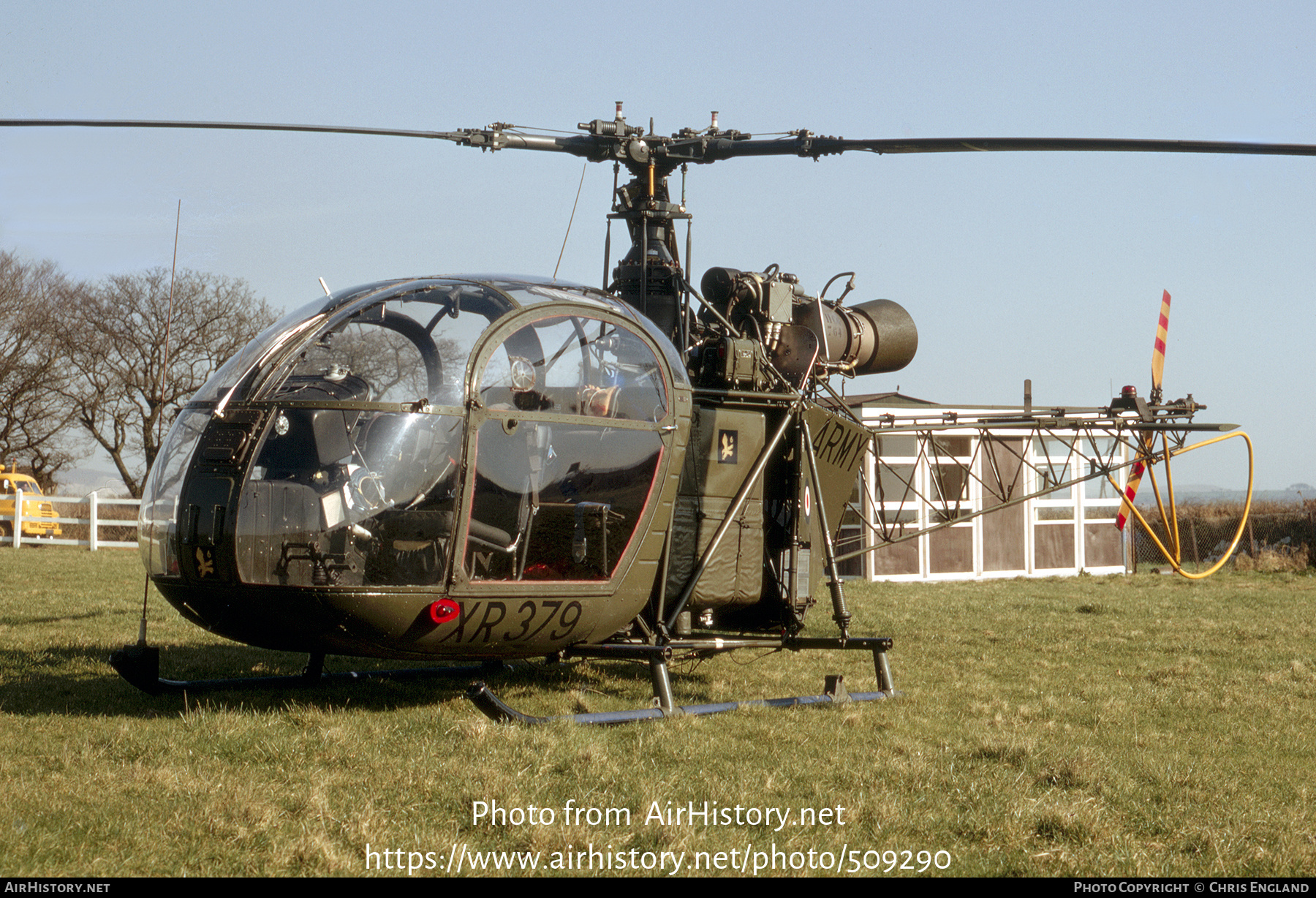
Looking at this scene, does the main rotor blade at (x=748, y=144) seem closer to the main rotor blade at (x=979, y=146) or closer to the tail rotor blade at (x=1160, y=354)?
the main rotor blade at (x=979, y=146)

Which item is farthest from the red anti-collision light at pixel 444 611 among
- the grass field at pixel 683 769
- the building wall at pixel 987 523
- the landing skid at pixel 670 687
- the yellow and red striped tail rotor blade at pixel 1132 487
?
the building wall at pixel 987 523

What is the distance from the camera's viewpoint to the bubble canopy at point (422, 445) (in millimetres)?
5426

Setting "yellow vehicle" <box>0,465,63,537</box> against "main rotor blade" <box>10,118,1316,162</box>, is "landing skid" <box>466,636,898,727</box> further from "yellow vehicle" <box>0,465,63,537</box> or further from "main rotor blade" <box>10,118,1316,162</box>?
"yellow vehicle" <box>0,465,63,537</box>

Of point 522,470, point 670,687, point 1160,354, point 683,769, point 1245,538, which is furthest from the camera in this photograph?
point 1245,538

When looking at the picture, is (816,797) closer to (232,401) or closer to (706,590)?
(706,590)

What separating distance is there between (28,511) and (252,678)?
21.3 m

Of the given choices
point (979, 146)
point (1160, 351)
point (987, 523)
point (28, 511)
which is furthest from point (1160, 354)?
point (28, 511)

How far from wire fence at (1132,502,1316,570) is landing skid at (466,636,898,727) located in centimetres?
1653

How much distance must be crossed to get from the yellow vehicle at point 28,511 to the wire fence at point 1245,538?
22.1 m

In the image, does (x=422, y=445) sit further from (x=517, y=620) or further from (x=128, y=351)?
(x=128, y=351)

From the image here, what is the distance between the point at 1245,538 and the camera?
2589 cm

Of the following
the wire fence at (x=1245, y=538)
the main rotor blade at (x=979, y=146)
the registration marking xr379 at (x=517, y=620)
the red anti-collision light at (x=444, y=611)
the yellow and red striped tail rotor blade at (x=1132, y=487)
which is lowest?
the wire fence at (x=1245, y=538)

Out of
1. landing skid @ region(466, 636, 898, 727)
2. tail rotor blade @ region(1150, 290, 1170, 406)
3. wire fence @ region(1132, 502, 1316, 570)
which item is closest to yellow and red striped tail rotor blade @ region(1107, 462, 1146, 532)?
tail rotor blade @ region(1150, 290, 1170, 406)

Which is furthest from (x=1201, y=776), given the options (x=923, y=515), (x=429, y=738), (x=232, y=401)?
(x=923, y=515)
